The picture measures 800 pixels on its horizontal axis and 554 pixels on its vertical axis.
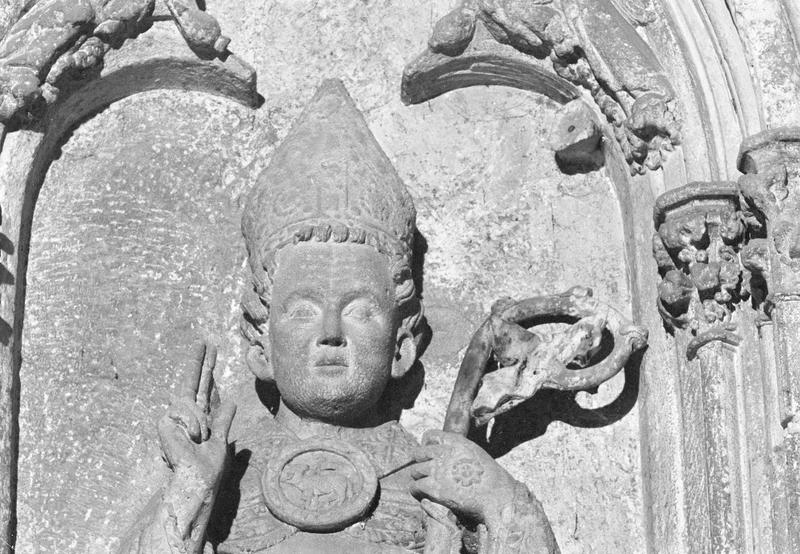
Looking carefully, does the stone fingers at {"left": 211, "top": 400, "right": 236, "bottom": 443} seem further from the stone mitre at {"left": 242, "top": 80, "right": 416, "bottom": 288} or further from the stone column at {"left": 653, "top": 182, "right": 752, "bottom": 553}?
the stone column at {"left": 653, "top": 182, "right": 752, "bottom": 553}

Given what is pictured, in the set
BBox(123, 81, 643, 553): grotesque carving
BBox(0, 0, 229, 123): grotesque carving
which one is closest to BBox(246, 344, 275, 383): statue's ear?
BBox(123, 81, 643, 553): grotesque carving

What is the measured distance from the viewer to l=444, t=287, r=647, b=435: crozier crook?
845 cm

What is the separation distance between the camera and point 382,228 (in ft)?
27.9

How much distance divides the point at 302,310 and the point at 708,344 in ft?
4.69

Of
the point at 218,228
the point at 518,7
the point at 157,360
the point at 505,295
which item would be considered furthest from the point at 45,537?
the point at 518,7

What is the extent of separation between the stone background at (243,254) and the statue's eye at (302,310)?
1.88 feet

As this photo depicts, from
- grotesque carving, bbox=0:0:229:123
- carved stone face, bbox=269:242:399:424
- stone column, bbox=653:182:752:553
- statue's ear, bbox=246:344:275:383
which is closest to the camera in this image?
stone column, bbox=653:182:752:553

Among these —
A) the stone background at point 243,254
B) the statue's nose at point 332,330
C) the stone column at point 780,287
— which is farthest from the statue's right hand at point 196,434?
the stone column at point 780,287

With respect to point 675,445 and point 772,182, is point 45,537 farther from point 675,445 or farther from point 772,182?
point 772,182

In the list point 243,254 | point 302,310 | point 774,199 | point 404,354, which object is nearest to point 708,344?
point 774,199

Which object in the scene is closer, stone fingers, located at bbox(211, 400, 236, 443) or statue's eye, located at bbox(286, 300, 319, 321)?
stone fingers, located at bbox(211, 400, 236, 443)

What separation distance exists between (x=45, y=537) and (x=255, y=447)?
2.72 ft

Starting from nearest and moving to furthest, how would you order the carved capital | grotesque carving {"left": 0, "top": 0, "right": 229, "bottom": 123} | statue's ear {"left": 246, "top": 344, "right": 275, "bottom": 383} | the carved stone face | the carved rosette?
the carved capital < the carved rosette < the carved stone face < statue's ear {"left": 246, "top": 344, "right": 275, "bottom": 383} < grotesque carving {"left": 0, "top": 0, "right": 229, "bottom": 123}

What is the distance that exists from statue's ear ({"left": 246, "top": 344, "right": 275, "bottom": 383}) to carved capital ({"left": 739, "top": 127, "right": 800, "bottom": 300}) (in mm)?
1771
